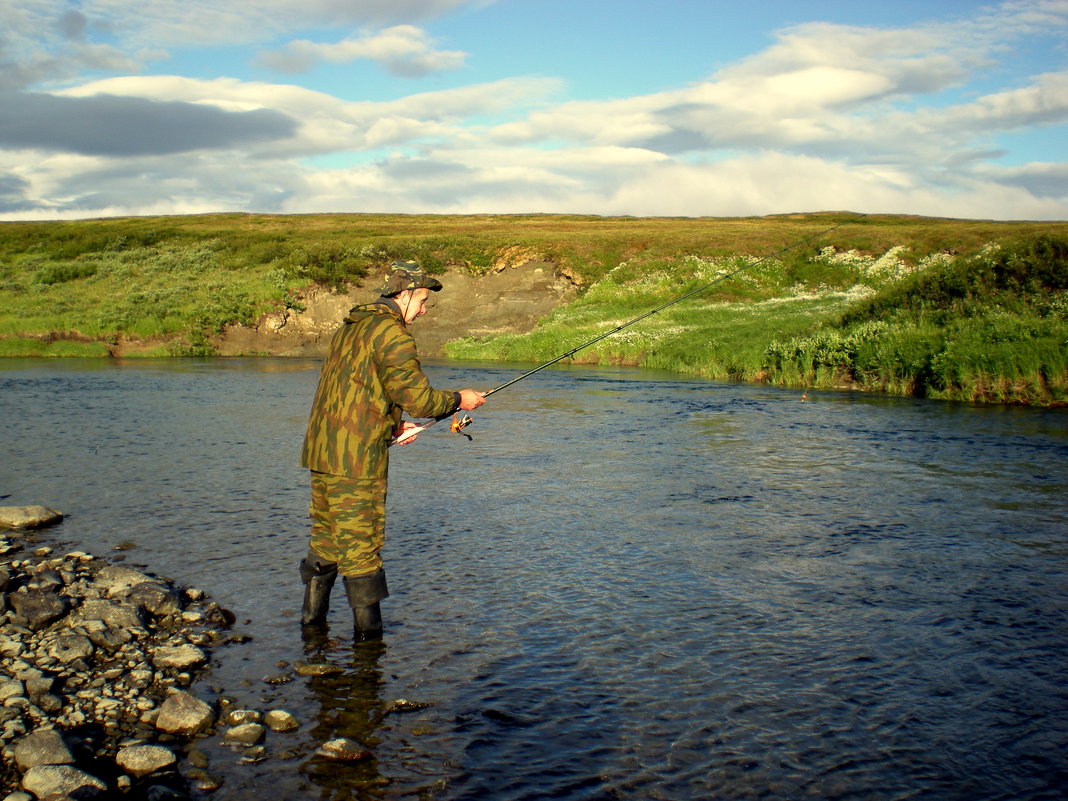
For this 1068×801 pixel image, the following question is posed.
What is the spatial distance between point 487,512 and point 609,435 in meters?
6.41

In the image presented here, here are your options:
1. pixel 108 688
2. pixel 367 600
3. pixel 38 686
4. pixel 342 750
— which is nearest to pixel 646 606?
pixel 367 600

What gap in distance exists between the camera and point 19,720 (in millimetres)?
4547

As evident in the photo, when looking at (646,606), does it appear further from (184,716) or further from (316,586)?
(184,716)

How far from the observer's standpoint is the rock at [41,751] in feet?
13.5

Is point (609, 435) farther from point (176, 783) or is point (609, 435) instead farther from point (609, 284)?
point (609, 284)

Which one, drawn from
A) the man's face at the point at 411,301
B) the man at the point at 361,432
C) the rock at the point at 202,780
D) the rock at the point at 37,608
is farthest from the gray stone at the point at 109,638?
the man's face at the point at 411,301

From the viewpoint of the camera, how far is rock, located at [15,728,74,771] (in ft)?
13.5

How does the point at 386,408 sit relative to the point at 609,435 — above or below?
above

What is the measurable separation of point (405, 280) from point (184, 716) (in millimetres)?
2799

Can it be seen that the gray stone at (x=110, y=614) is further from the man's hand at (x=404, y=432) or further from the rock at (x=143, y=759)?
the man's hand at (x=404, y=432)

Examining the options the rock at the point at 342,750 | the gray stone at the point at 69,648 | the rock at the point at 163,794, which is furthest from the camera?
the gray stone at the point at 69,648

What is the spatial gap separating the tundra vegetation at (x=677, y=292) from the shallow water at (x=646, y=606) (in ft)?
20.9

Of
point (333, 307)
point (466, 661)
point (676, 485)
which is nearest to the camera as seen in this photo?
point (466, 661)

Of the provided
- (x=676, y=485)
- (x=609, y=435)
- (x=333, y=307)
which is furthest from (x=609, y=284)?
(x=676, y=485)
